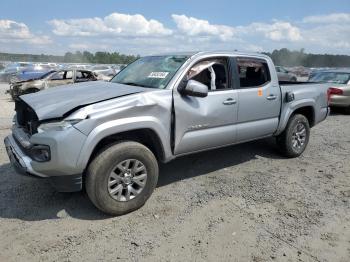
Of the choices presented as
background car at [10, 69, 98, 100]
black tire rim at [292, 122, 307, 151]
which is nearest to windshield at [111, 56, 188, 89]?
black tire rim at [292, 122, 307, 151]

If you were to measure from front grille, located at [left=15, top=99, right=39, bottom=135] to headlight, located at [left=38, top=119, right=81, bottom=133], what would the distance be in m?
0.18

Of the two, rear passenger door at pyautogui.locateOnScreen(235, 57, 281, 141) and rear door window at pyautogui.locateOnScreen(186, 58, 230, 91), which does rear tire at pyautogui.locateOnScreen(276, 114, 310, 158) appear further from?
rear door window at pyautogui.locateOnScreen(186, 58, 230, 91)

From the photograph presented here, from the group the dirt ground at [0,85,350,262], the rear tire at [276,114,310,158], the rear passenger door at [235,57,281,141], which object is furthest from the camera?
the rear tire at [276,114,310,158]

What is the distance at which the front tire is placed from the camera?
359 cm

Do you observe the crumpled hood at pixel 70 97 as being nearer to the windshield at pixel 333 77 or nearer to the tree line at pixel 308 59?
the windshield at pixel 333 77

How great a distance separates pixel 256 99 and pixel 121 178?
2438mm

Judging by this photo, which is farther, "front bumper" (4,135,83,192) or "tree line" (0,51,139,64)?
"tree line" (0,51,139,64)

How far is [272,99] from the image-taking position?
5.34 metres

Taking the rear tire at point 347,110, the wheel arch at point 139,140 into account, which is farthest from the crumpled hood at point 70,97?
the rear tire at point 347,110

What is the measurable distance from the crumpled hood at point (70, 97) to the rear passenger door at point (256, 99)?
5.20 feet

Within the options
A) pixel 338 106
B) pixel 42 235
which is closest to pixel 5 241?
pixel 42 235

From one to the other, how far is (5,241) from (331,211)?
3.58 meters

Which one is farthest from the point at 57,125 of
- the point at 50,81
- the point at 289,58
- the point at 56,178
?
the point at 289,58

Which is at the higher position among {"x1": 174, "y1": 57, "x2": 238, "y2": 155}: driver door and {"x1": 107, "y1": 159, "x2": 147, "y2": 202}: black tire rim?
{"x1": 174, "y1": 57, "x2": 238, "y2": 155}: driver door
